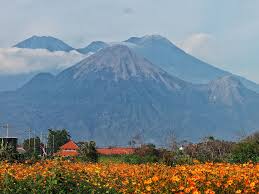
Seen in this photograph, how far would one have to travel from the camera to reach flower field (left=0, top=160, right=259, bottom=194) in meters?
9.91

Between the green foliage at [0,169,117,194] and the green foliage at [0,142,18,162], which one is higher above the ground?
the green foliage at [0,142,18,162]

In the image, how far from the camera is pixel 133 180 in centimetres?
1220

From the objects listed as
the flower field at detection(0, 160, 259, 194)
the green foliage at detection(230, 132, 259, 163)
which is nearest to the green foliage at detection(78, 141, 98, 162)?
the green foliage at detection(230, 132, 259, 163)

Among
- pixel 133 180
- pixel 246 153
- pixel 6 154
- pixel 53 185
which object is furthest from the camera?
pixel 246 153

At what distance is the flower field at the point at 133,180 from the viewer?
32.5ft

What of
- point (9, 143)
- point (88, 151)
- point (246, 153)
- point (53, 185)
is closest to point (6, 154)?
point (9, 143)

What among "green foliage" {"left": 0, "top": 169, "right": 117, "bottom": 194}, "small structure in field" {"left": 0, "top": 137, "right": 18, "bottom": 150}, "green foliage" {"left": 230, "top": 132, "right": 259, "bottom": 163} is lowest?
A: "green foliage" {"left": 0, "top": 169, "right": 117, "bottom": 194}

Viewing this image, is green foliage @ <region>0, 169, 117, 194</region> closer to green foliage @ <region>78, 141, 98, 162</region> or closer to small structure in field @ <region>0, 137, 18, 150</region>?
small structure in field @ <region>0, 137, 18, 150</region>

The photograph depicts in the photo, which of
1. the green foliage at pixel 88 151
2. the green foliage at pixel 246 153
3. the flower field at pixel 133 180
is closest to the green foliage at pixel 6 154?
the flower field at pixel 133 180

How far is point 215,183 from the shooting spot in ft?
32.9

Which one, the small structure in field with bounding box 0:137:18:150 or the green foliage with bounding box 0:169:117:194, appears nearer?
the green foliage with bounding box 0:169:117:194

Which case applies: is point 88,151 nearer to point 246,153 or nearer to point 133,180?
point 246,153

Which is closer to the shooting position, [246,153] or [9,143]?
[246,153]

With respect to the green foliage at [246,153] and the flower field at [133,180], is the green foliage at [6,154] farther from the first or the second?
the green foliage at [246,153]
